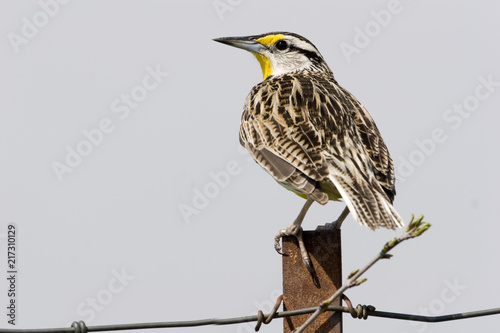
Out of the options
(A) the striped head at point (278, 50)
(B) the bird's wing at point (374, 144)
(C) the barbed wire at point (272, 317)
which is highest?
(A) the striped head at point (278, 50)

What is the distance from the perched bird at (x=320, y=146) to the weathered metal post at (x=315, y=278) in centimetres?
8

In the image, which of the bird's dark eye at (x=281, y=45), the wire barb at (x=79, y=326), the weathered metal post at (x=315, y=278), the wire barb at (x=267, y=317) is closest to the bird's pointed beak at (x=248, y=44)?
the bird's dark eye at (x=281, y=45)

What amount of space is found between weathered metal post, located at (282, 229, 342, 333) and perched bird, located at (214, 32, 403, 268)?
3.3 inches

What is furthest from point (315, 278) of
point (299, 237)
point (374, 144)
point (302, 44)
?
point (302, 44)

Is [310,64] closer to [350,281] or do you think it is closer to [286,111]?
[286,111]

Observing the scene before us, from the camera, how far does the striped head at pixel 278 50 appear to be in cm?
599

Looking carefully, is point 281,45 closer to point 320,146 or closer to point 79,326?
point 320,146

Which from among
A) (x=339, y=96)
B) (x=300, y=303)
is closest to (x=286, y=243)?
(x=300, y=303)

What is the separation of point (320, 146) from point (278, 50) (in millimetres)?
1763

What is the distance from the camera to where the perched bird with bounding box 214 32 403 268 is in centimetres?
396

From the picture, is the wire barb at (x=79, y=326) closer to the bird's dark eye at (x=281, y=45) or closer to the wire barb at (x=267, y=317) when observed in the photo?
the wire barb at (x=267, y=317)

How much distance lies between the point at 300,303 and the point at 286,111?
1.69 metres

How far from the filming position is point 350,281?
2719 millimetres

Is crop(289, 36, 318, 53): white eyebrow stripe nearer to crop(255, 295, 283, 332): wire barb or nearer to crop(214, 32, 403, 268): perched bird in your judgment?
crop(214, 32, 403, 268): perched bird
